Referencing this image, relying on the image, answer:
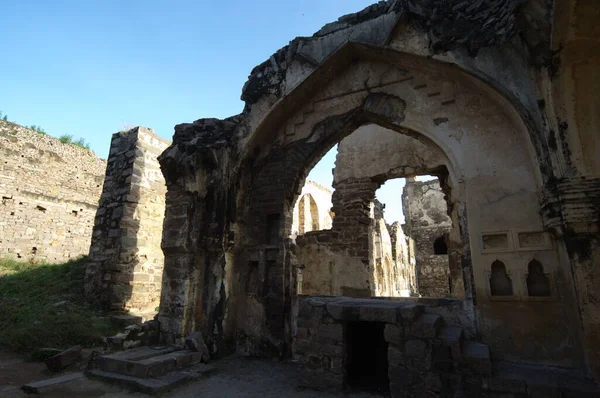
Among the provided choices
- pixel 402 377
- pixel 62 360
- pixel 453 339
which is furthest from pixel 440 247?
pixel 62 360

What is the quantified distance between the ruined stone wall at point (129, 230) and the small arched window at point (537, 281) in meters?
7.17

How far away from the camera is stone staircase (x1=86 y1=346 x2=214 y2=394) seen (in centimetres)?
344

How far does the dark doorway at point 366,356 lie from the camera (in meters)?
3.80

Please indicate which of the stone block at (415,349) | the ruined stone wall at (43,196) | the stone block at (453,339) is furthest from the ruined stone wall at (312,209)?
the stone block at (415,349)

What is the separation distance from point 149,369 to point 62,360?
1523mm

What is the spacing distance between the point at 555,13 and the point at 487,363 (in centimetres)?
312

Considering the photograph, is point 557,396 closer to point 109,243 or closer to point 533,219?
point 533,219

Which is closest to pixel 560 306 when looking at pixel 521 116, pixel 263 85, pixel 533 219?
pixel 533 219

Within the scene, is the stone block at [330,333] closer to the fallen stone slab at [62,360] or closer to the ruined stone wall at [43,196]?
the fallen stone slab at [62,360]

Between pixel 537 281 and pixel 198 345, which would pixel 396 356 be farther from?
pixel 198 345

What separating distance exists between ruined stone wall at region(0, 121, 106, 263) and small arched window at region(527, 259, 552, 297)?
13.3 m

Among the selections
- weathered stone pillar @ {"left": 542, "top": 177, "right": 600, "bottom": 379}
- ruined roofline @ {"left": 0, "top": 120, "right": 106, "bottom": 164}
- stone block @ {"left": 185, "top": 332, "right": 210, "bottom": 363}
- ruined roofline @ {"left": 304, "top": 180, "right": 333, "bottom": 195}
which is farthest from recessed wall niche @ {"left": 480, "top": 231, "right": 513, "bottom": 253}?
ruined roofline @ {"left": 0, "top": 120, "right": 106, "bottom": 164}

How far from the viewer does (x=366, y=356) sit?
4383mm

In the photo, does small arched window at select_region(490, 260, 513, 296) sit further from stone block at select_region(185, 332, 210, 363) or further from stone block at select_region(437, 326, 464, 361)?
stone block at select_region(185, 332, 210, 363)
